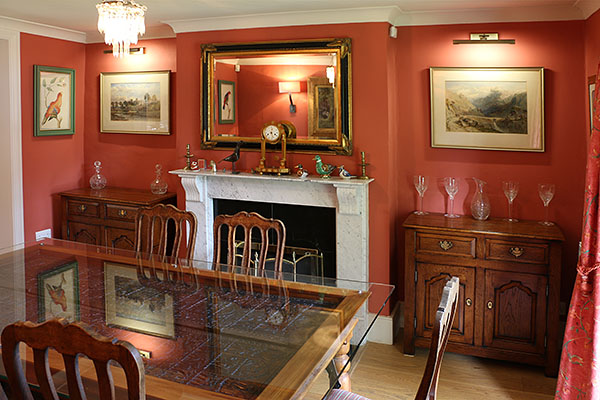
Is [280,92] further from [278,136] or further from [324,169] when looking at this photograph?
[324,169]

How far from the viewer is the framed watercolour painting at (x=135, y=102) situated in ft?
16.1

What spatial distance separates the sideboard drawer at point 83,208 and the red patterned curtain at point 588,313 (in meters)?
3.83

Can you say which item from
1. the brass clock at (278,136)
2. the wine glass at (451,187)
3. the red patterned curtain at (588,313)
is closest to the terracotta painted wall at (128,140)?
the brass clock at (278,136)

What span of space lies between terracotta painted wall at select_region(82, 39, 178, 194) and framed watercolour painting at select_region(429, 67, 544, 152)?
7.61 ft

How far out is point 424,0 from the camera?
3.52m

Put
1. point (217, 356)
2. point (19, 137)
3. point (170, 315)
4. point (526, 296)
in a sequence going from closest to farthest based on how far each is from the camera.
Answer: point (217, 356), point (170, 315), point (526, 296), point (19, 137)

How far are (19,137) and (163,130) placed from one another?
1.23m

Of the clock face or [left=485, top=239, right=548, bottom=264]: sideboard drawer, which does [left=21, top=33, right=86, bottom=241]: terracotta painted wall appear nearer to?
the clock face

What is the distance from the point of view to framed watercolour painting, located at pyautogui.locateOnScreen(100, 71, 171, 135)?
490 centimetres

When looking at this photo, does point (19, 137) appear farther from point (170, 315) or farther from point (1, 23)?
point (170, 315)

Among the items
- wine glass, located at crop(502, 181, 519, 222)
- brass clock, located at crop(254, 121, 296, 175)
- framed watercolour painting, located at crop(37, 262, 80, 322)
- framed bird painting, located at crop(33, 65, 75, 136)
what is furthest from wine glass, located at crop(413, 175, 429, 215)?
framed bird painting, located at crop(33, 65, 75, 136)

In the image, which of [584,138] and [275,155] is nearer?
[584,138]

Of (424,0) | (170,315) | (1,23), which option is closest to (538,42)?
(424,0)

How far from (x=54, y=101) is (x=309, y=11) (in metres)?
2.62
